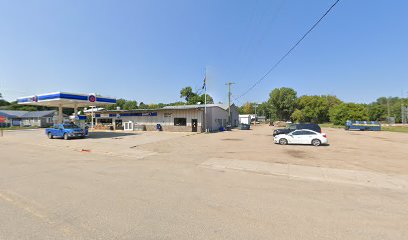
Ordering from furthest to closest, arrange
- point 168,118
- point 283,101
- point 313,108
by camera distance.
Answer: point 283,101
point 313,108
point 168,118

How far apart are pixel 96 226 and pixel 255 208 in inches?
136

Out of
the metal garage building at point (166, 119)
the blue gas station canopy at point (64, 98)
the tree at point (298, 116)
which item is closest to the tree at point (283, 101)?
the tree at point (298, 116)

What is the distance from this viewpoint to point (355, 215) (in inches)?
179

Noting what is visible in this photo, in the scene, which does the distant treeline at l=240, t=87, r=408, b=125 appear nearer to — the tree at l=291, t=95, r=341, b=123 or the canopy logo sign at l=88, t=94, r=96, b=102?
the tree at l=291, t=95, r=341, b=123

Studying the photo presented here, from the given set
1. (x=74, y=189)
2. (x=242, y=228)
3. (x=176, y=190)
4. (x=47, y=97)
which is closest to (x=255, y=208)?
(x=242, y=228)

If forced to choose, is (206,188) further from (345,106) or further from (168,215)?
(345,106)

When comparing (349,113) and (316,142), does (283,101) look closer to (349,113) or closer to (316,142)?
(349,113)

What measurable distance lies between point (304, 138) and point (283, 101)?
67971 mm

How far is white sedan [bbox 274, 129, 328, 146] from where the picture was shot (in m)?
17.3

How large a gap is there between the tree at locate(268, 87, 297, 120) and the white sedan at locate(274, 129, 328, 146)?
66.9m

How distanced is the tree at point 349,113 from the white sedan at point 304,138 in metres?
48.4

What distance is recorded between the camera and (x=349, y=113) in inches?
2210

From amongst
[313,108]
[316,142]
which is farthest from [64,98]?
[313,108]

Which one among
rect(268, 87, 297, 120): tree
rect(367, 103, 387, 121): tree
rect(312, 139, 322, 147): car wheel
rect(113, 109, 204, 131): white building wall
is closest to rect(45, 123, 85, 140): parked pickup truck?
rect(113, 109, 204, 131): white building wall
